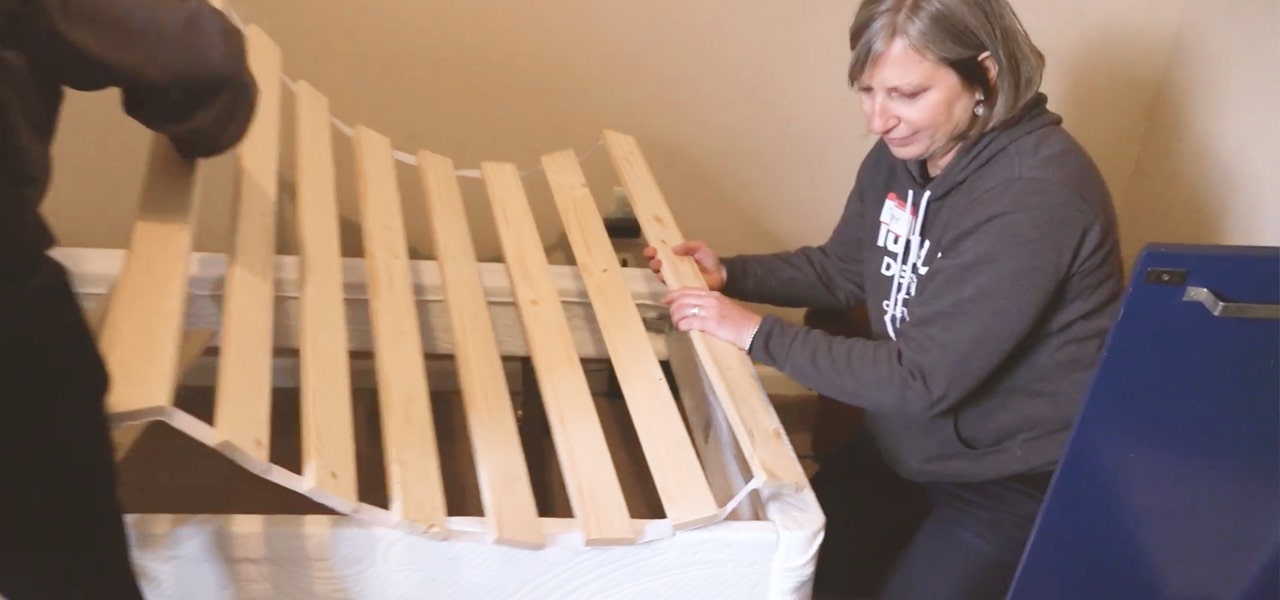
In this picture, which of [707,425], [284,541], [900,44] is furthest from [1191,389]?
[284,541]

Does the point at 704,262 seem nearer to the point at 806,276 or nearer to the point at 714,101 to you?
the point at 806,276

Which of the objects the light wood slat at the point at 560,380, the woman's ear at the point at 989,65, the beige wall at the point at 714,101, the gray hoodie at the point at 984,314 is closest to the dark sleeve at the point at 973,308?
the gray hoodie at the point at 984,314

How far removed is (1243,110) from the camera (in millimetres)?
1371

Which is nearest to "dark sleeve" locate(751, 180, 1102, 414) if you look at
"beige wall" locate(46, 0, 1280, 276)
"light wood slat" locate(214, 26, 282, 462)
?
"light wood slat" locate(214, 26, 282, 462)

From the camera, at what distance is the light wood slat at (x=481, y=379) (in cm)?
81

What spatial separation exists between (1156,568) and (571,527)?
58 centimetres

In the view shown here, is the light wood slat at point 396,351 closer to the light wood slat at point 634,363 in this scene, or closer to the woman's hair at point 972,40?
the light wood slat at point 634,363

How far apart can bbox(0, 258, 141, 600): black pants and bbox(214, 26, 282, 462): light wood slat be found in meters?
0.10

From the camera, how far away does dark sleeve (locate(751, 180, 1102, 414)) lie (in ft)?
2.89

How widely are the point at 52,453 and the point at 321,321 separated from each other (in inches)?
13.6

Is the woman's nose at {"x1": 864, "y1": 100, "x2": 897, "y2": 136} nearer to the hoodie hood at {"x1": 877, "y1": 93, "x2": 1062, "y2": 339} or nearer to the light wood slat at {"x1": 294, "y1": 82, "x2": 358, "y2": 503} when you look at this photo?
the hoodie hood at {"x1": 877, "y1": 93, "x2": 1062, "y2": 339}

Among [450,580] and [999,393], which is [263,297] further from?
[999,393]

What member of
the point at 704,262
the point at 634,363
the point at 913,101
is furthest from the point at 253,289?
the point at 913,101

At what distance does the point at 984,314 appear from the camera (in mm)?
888
